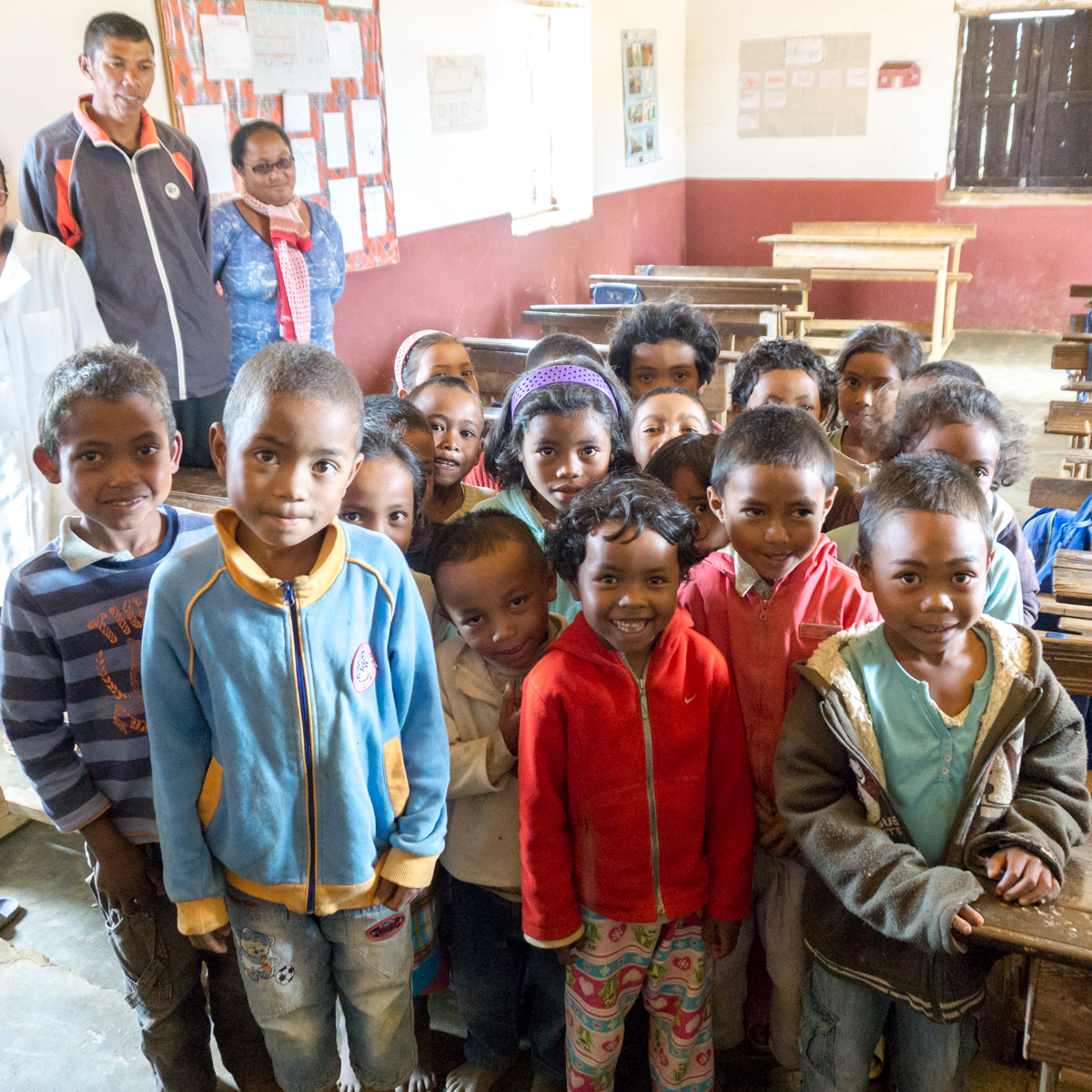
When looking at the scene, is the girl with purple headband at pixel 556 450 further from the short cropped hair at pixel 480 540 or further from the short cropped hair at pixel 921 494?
the short cropped hair at pixel 921 494

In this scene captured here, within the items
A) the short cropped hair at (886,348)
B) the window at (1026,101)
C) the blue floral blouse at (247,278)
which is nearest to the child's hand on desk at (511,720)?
the short cropped hair at (886,348)

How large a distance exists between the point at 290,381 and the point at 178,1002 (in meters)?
1.05

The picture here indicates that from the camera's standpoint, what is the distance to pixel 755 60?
884 centimetres

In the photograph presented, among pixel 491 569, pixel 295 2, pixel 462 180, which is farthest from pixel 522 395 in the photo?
pixel 462 180

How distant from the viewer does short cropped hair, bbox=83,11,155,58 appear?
2695 millimetres

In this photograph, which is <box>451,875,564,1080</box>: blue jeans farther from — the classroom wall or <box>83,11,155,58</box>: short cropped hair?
the classroom wall

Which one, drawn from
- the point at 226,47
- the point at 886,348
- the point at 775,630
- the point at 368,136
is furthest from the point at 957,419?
the point at 368,136

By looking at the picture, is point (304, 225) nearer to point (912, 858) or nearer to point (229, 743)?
point (229, 743)

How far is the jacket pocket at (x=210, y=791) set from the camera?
1302 millimetres

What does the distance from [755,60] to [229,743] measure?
9.18 m

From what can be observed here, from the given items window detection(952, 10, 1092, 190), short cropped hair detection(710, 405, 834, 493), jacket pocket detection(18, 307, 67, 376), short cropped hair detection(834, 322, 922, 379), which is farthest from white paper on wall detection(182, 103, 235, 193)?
window detection(952, 10, 1092, 190)

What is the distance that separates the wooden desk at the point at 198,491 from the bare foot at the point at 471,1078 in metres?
1.21

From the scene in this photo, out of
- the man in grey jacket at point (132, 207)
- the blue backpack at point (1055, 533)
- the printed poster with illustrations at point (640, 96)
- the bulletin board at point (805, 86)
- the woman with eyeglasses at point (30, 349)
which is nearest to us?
the blue backpack at point (1055, 533)

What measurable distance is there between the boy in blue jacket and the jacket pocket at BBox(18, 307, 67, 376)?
5.65 ft
